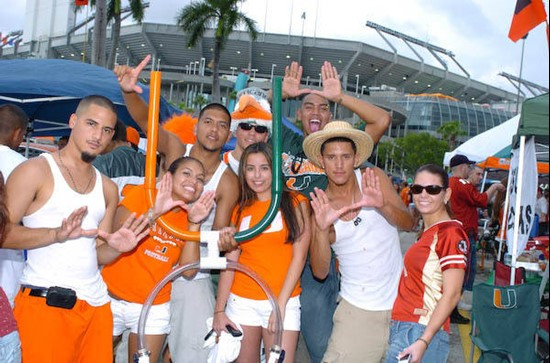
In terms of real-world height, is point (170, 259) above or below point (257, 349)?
above

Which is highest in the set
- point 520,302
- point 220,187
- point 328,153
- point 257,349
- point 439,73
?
point 439,73

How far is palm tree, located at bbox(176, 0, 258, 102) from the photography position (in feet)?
102


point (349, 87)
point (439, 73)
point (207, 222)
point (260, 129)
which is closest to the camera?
point (207, 222)

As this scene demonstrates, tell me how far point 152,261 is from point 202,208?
0.63 metres

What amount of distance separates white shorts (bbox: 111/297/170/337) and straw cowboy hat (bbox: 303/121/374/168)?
139 cm

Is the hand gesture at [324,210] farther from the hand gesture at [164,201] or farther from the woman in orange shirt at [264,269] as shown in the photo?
Answer: the hand gesture at [164,201]

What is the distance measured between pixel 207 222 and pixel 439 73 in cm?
8837

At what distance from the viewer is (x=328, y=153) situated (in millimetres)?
3531

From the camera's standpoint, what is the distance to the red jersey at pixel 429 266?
291cm

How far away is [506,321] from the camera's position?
4.09m

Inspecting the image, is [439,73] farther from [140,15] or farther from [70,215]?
[70,215]

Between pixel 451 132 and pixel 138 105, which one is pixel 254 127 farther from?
pixel 451 132

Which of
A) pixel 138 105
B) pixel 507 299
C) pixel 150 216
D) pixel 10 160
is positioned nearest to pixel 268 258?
pixel 150 216

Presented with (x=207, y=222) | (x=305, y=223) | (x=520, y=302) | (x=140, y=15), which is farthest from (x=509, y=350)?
(x=140, y=15)
